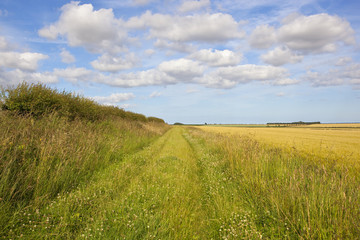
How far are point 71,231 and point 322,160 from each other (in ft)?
31.2

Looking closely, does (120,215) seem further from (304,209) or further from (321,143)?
(321,143)

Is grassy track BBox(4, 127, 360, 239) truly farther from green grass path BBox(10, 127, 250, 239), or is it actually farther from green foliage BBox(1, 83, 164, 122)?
green foliage BBox(1, 83, 164, 122)

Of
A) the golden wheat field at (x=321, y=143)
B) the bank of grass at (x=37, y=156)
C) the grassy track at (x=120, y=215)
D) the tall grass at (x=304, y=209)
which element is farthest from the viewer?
the golden wheat field at (x=321, y=143)

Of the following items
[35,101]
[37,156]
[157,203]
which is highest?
[35,101]

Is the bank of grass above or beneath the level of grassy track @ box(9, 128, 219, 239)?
above

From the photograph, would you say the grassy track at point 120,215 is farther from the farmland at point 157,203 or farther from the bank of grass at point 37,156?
the bank of grass at point 37,156

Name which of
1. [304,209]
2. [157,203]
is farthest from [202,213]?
[304,209]

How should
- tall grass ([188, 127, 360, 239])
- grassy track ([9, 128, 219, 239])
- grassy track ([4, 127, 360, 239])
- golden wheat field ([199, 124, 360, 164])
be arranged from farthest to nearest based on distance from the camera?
golden wheat field ([199, 124, 360, 164]) → grassy track ([9, 128, 219, 239]) → grassy track ([4, 127, 360, 239]) → tall grass ([188, 127, 360, 239])

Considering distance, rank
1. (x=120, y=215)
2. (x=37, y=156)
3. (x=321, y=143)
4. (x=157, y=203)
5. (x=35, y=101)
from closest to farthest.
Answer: (x=120, y=215)
(x=157, y=203)
(x=37, y=156)
(x=35, y=101)
(x=321, y=143)

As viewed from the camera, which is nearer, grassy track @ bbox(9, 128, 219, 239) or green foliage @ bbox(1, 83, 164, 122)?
grassy track @ bbox(9, 128, 219, 239)

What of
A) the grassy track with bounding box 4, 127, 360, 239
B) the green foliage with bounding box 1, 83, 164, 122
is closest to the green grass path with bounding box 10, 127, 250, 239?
the grassy track with bounding box 4, 127, 360, 239

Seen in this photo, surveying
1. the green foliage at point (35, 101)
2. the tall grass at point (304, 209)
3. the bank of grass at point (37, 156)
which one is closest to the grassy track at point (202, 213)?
the tall grass at point (304, 209)

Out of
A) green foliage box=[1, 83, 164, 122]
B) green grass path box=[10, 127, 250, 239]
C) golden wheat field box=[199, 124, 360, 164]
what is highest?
green foliage box=[1, 83, 164, 122]

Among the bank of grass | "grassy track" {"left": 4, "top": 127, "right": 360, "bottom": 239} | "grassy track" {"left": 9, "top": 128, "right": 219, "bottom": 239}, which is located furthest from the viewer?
the bank of grass
